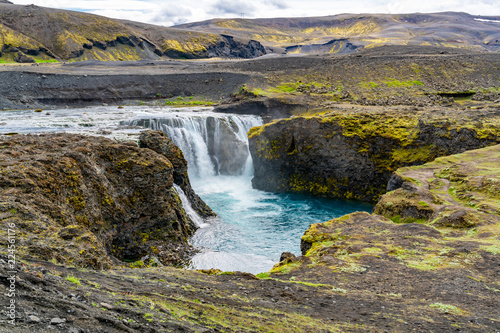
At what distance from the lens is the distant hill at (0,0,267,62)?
268ft

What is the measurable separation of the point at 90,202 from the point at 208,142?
66.6ft

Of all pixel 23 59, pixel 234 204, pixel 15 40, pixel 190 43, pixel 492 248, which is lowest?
pixel 234 204

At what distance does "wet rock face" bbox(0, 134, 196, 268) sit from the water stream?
204 centimetres

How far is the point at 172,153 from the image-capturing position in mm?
18156

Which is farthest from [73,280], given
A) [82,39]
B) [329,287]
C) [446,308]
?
[82,39]

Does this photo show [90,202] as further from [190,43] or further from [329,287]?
[190,43]

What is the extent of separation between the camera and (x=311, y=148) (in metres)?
25.7

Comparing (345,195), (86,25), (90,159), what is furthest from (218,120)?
(86,25)

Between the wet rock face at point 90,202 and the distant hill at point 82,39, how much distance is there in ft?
248

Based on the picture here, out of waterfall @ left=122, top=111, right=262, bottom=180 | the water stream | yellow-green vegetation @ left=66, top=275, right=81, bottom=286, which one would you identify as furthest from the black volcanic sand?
yellow-green vegetation @ left=66, top=275, right=81, bottom=286

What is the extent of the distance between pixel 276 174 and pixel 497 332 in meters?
21.6

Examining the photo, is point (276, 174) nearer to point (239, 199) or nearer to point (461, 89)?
point (239, 199)

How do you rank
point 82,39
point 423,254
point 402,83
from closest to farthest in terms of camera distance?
point 423,254, point 402,83, point 82,39

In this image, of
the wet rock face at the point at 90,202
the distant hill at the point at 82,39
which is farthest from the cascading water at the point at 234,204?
the distant hill at the point at 82,39
